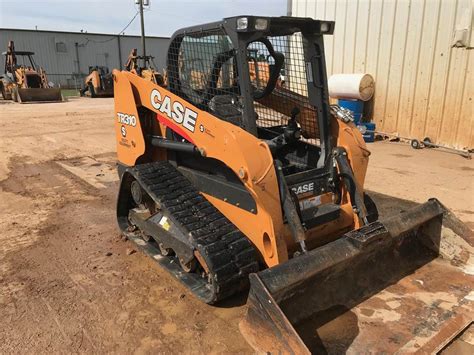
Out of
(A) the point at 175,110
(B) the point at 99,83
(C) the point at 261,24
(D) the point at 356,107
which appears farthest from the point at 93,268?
(B) the point at 99,83

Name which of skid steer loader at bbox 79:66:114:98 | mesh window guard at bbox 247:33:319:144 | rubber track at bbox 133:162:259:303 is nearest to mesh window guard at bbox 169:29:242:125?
mesh window guard at bbox 247:33:319:144

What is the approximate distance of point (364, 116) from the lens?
10469mm

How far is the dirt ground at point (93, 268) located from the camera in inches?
111

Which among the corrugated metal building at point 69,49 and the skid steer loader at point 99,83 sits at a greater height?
the corrugated metal building at point 69,49

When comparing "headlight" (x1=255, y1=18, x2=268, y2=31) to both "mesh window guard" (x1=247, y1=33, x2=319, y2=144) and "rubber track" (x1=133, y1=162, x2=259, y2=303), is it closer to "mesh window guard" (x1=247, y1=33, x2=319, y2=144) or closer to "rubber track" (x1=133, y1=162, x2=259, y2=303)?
"mesh window guard" (x1=247, y1=33, x2=319, y2=144)

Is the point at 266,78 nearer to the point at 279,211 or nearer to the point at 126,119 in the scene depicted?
the point at 279,211

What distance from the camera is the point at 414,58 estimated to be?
9164 mm

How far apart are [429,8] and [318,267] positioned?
8110 millimetres

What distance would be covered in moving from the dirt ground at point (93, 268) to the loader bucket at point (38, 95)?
14145 millimetres

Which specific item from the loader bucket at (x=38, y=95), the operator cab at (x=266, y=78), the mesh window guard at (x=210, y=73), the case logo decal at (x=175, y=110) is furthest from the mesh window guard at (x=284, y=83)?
the loader bucket at (x=38, y=95)

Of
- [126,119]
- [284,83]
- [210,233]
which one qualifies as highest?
[284,83]

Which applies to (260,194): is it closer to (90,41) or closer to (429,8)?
(429,8)

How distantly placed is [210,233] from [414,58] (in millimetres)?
7883

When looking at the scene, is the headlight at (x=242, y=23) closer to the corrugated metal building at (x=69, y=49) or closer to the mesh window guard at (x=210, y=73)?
the mesh window guard at (x=210, y=73)
